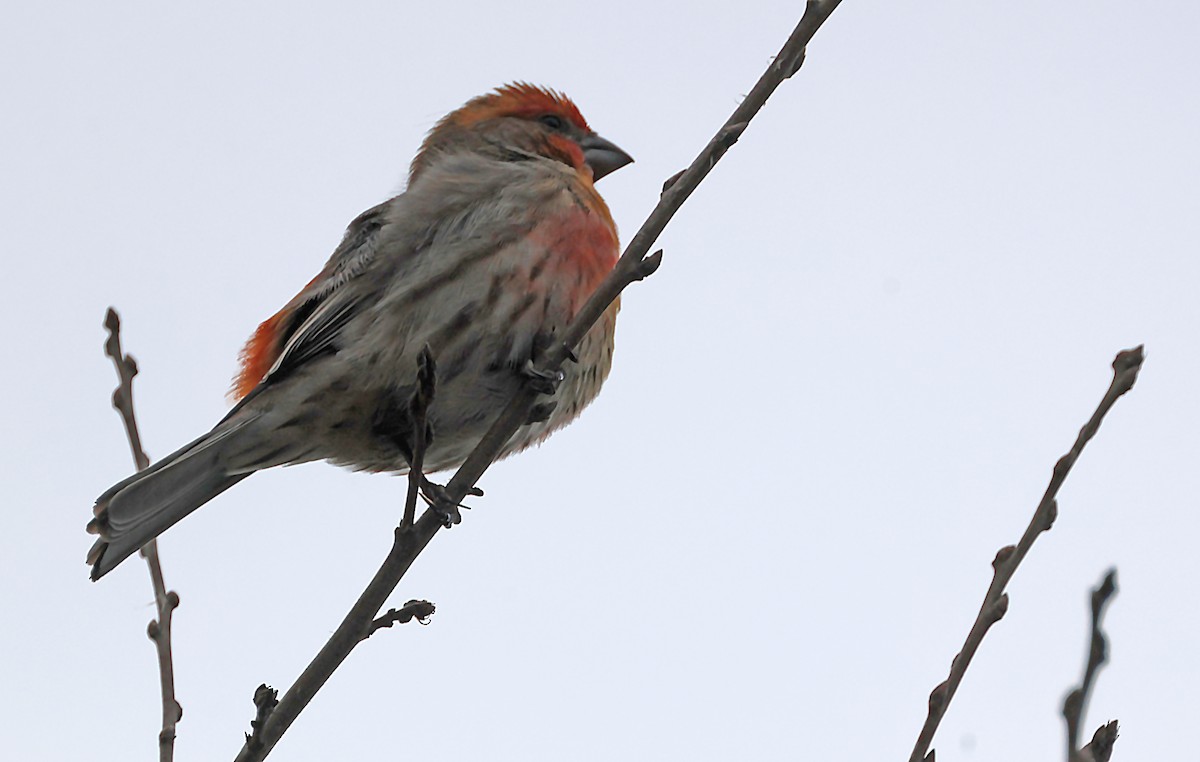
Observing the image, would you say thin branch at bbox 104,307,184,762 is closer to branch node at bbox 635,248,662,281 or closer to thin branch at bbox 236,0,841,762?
thin branch at bbox 236,0,841,762

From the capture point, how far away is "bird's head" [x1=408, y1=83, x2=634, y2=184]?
6.16m

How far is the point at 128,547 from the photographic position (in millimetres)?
4344

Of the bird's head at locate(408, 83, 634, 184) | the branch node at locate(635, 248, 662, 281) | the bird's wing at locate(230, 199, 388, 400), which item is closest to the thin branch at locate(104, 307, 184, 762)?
the bird's wing at locate(230, 199, 388, 400)

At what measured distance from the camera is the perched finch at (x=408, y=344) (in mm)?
4746

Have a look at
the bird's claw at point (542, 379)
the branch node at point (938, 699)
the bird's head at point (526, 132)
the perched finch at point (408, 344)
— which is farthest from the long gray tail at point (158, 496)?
the branch node at point (938, 699)

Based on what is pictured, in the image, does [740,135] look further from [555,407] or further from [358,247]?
[358,247]

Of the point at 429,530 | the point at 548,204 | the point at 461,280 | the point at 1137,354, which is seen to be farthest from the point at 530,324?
the point at 1137,354

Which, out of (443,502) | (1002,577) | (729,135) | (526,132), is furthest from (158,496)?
(1002,577)

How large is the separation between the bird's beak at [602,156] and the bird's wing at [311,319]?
1153 millimetres

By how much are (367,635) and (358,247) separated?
7.46 feet

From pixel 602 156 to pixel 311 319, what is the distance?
6.27ft

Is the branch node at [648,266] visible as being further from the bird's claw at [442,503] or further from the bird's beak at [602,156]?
the bird's beak at [602,156]

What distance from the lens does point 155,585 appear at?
142 inches

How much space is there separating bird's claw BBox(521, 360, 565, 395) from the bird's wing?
0.91m
